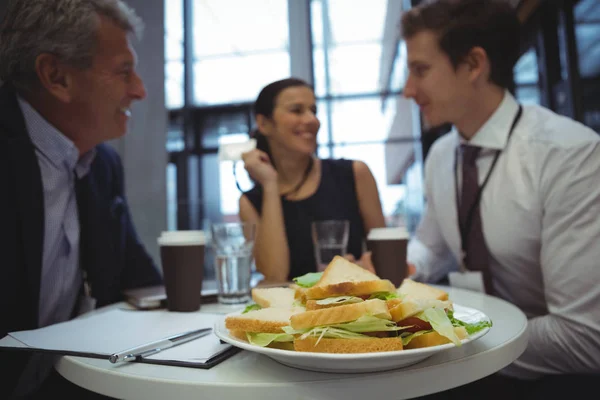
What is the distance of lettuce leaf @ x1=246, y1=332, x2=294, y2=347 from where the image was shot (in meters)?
0.57

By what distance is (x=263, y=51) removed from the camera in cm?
470

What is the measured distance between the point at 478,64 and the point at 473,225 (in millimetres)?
637

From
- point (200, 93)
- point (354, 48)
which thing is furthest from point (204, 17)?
point (354, 48)

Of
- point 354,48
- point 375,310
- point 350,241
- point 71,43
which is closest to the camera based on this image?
point 375,310

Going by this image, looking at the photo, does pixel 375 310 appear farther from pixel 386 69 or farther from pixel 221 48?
pixel 221 48

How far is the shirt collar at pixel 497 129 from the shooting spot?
1.51m

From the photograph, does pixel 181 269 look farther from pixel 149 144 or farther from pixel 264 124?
pixel 149 144

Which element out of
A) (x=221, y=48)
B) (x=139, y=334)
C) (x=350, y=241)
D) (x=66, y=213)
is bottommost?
(x=139, y=334)

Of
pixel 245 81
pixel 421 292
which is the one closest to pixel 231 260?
pixel 421 292

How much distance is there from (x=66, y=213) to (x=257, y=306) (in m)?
0.95

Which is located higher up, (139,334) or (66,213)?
(66,213)

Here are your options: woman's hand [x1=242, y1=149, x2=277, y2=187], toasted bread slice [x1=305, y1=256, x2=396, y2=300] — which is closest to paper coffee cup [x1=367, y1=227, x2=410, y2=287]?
toasted bread slice [x1=305, y1=256, x2=396, y2=300]

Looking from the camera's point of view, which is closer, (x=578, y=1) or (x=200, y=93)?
(x=578, y=1)

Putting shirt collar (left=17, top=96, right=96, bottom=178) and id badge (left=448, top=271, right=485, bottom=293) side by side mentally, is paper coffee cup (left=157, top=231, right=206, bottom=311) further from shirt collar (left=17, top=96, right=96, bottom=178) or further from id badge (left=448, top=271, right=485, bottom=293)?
id badge (left=448, top=271, right=485, bottom=293)
